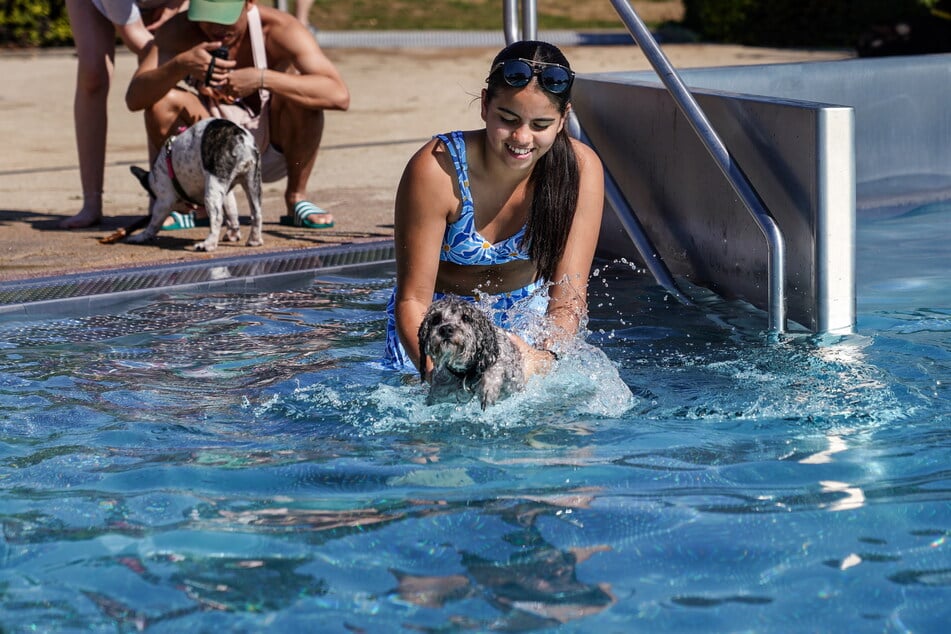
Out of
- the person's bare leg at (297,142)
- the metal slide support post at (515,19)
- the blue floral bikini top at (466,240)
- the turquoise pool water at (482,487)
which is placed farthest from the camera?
the person's bare leg at (297,142)

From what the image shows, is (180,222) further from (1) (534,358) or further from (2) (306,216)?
(1) (534,358)

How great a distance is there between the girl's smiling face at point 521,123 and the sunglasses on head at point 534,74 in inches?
0.9

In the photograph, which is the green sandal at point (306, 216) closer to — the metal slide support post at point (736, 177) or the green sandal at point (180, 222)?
the green sandal at point (180, 222)

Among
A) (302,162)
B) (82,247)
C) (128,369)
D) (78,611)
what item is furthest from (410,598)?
(302,162)

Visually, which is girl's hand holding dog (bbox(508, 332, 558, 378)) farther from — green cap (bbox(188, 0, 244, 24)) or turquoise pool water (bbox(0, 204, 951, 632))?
green cap (bbox(188, 0, 244, 24))

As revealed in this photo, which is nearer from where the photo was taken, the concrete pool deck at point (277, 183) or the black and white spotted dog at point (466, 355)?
the black and white spotted dog at point (466, 355)

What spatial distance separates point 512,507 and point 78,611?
1.22 metres

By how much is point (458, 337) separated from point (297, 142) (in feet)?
15.7

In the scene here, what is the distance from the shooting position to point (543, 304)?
485cm

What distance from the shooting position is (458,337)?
367cm

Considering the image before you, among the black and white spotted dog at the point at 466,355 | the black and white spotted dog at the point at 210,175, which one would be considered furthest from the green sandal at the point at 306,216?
the black and white spotted dog at the point at 466,355

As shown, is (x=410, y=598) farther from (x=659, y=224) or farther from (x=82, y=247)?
(x=82, y=247)

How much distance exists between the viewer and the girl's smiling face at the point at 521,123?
4043mm

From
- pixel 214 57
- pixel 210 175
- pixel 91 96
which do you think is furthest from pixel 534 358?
pixel 91 96
